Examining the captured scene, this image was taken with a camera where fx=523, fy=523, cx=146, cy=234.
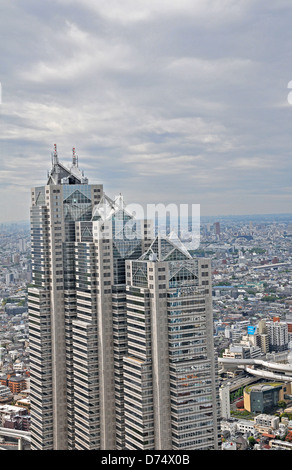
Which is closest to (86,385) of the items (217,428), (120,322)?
(120,322)

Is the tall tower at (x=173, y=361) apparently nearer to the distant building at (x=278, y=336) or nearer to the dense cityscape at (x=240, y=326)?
the dense cityscape at (x=240, y=326)

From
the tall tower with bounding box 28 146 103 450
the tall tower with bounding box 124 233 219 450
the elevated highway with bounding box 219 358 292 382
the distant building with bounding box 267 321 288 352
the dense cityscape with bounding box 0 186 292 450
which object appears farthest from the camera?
the distant building with bounding box 267 321 288 352

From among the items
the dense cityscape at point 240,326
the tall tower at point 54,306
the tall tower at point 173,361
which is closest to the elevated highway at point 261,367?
the dense cityscape at point 240,326

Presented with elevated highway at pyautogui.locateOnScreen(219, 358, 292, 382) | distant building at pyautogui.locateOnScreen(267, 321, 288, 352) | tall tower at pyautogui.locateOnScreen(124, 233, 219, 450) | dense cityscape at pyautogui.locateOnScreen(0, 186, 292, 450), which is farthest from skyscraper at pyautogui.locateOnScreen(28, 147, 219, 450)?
distant building at pyautogui.locateOnScreen(267, 321, 288, 352)

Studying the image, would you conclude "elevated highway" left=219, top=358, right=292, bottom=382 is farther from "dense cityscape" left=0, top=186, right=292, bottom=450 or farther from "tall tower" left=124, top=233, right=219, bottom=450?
"tall tower" left=124, top=233, right=219, bottom=450

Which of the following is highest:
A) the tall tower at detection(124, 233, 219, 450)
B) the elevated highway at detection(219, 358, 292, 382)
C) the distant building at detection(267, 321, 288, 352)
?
the tall tower at detection(124, 233, 219, 450)

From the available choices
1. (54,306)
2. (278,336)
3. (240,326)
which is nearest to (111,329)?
(54,306)

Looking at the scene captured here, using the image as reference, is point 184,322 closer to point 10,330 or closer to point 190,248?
point 190,248
